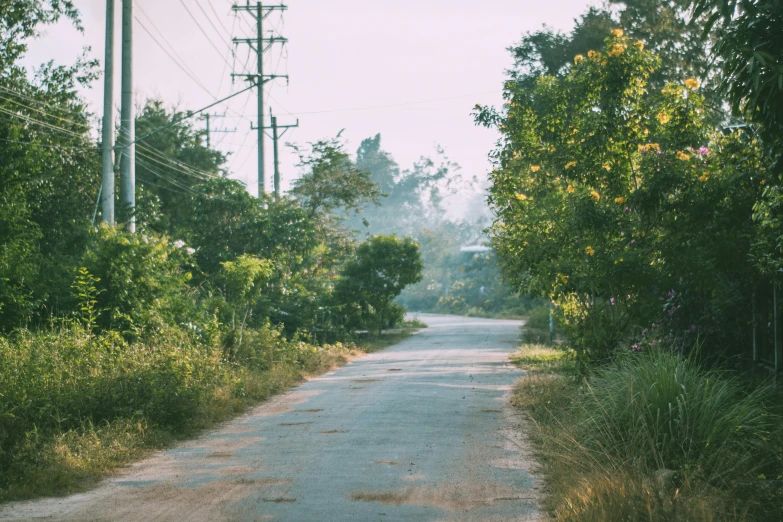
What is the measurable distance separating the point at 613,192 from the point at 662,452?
19.4 ft

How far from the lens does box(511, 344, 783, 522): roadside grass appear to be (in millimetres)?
6031

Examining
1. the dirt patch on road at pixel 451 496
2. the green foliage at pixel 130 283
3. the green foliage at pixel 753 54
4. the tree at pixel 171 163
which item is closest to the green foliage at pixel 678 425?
the dirt patch on road at pixel 451 496

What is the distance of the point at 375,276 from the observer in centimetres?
3244

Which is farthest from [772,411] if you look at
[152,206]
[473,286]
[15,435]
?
[473,286]

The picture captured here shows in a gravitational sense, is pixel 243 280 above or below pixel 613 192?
below

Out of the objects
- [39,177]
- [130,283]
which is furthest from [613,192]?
[39,177]

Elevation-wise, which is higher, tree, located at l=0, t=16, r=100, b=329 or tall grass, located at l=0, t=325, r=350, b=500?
tree, located at l=0, t=16, r=100, b=329

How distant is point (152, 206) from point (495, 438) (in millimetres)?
17601

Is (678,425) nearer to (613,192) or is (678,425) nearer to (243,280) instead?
(613,192)

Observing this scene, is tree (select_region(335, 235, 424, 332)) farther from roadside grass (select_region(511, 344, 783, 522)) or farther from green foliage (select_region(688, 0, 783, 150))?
green foliage (select_region(688, 0, 783, 150))

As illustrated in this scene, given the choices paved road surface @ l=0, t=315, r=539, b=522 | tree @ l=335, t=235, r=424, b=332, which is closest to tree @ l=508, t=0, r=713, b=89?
tree @ l=335, t=235, r=424, b=332

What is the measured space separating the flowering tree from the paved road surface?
2.34 metres

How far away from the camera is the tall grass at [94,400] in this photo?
8242 mm

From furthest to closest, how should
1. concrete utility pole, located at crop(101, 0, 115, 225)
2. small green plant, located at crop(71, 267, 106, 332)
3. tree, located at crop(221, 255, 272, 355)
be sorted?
1. concrete utility pole, located at crop(101, 0, 115, 225)
2. tree, located at crop(221, 255, 272, 355)
3. small green plant, located at crop(71, 267, 106, 332)
